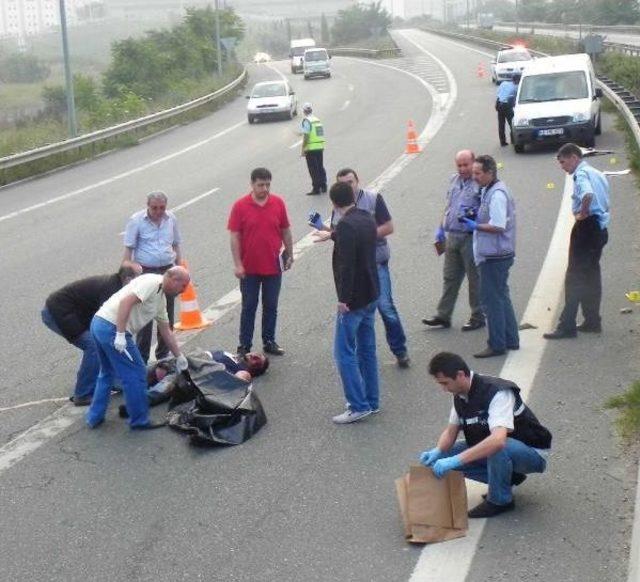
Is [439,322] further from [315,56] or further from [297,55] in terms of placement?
[297,55]

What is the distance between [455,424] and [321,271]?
24.2 ft

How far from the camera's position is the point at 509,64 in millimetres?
→ 45281

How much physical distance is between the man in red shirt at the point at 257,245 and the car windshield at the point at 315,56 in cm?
5280

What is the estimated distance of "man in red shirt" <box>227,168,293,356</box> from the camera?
32.7ft

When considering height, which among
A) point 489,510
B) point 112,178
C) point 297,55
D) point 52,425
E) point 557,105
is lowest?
point 297,55

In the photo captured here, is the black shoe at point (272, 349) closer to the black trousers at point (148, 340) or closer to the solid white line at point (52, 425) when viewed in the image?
the black trousers at point (148, 340)

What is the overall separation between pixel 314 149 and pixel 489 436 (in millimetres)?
14071

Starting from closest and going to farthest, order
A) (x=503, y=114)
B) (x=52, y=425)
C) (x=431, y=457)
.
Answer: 1. (x=431, y=457)
2. (x=52, y=425)
3. (x=503, y=114)

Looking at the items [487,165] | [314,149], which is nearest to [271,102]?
[314,149]

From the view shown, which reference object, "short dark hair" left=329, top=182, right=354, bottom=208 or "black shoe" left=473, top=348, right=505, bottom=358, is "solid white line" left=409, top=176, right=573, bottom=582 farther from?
"short dark hair" left=329, top=182, right=354, bottom=208

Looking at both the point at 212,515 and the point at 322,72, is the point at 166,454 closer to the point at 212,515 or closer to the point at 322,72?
the point at 212,515

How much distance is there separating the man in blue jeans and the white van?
16049 millimetres

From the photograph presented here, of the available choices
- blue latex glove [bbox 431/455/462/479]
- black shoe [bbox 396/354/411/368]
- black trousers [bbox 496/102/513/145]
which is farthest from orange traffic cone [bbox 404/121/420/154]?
blue latex glove [bbox 431/455/462/479]

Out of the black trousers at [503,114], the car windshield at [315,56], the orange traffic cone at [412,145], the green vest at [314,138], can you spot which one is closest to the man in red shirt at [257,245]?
the green vest at [314,138]
